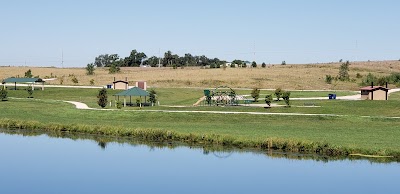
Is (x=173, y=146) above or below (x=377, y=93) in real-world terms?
below

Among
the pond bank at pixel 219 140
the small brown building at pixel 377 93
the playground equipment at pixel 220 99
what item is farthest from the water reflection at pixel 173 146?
the small brown building at pixel 377 93

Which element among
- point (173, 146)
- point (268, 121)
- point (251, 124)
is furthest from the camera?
point (268, 121)

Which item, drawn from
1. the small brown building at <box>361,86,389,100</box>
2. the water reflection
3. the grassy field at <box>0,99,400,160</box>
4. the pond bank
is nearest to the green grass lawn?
the grassy field at <box>0,99,400,160</box>

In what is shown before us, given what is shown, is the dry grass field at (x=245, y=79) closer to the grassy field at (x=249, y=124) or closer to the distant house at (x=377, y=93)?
the grassy field at (x=249, y=124)

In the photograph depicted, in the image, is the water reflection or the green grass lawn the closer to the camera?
the water reflection

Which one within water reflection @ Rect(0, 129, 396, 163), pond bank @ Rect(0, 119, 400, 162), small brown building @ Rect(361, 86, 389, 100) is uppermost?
small brown building @ Rect(361, 86, 389, 100)

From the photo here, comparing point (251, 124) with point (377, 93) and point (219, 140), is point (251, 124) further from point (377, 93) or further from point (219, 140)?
point (377, 93)

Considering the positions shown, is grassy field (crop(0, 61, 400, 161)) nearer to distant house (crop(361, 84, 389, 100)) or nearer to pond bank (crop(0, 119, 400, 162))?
pond bank (crop(0, 119, 400, 162))

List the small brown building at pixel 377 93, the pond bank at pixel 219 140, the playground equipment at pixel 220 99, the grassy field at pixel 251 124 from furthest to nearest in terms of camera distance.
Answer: the small brown building at pixel 377 93
the playground equipment at pixel 220 99
the grassy field at pixel 251 124
the pond bank at pixel 219 140

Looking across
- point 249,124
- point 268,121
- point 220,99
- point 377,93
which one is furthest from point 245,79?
point 249,124

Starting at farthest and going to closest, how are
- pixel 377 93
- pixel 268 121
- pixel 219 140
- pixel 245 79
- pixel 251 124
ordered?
pixel 245 79 → pixel 377 93 → pixel 268 121 → pixel 251 124 → pixel 219 140

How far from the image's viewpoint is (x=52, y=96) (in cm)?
9169

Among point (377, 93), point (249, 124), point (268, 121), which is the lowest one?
point (249, 124)

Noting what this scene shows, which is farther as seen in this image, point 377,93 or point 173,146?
point 377,93
